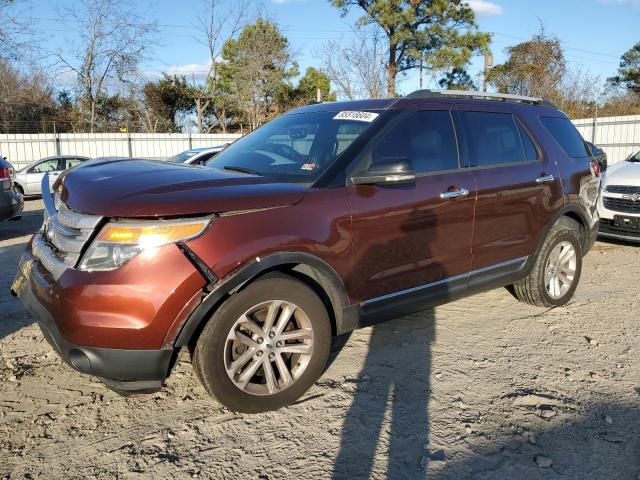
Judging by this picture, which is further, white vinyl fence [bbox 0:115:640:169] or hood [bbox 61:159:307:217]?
white vinyl fence [bbox 0:115:640:169]

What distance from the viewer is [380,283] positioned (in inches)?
135

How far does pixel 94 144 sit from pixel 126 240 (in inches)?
877

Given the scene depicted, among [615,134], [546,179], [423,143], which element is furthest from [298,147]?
[615,134]

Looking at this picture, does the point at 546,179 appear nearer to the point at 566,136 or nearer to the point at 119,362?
the point at 566,136

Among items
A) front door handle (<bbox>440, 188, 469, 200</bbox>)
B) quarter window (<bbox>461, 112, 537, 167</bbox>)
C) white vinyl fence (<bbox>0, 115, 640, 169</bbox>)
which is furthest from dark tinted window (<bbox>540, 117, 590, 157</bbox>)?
white vinyl fence (<bbox>0, 115, 640, 169</bbox>)

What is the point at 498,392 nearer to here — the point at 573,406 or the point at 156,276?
the point at 573,406

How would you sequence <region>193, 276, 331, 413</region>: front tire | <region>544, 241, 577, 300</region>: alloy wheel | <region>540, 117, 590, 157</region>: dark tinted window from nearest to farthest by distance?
<region>193, 276, 331, 413</region>: front tire
<region>544, 241, 577, 300</region>: alloy wheel
<region>540, 117, 590, 157</region>: dark tinted window

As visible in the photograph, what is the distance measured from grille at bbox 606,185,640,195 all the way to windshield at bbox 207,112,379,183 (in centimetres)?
533

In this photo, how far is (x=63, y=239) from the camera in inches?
112

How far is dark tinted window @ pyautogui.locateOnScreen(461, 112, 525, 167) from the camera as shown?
409 centimetres

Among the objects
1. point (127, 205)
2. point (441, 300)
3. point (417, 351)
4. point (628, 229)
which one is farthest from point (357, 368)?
point (628, 229)

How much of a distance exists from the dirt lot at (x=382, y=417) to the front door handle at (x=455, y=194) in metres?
1.11

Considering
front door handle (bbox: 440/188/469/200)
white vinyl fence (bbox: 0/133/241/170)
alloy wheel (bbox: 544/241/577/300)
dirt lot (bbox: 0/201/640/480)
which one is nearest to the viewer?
dirt lot (bbox: 0/201/640/480)

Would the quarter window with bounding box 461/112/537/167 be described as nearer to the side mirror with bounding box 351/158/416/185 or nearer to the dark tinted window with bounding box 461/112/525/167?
the dark tinted window with bounding box 461/112/525/167
